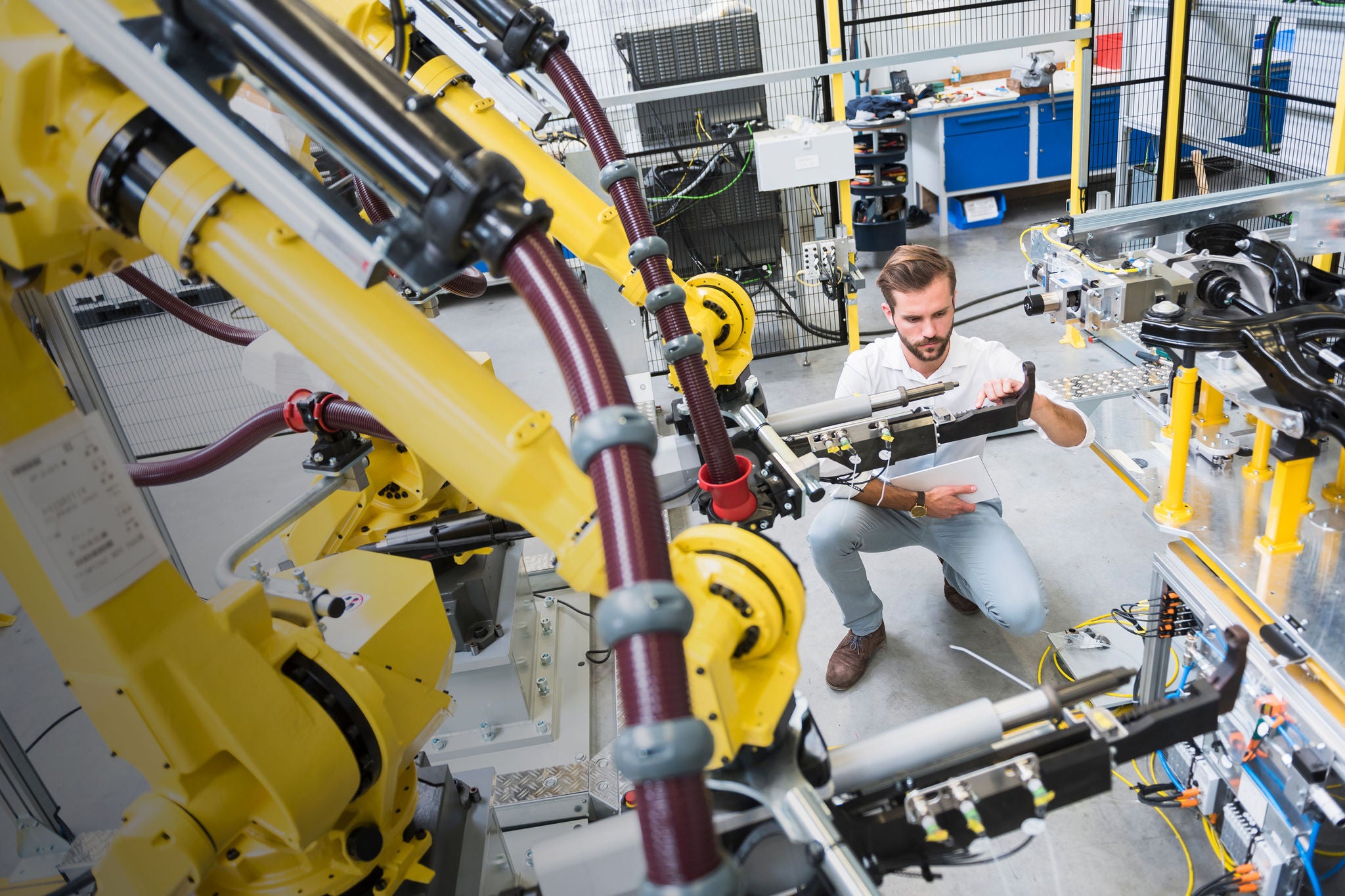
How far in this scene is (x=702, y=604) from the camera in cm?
115

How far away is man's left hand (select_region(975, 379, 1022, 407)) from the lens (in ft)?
7.55

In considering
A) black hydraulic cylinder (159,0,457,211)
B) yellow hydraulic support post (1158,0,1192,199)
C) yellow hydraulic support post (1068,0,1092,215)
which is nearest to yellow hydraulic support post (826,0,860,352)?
yellow hydraulic support post (1068,0,1092,215)

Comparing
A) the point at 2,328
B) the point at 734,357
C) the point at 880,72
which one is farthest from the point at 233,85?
the point at 880,72

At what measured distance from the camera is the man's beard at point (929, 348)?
283 centimetres

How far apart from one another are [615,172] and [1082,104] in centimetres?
386

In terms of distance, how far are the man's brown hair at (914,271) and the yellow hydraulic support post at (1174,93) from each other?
330 cm

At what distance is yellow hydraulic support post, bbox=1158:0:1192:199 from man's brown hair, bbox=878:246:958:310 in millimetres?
3304

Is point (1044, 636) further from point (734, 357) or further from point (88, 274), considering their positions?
point (88, 274)

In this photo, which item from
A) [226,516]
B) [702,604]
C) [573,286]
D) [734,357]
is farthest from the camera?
[226,516]

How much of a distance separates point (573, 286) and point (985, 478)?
7.69ft

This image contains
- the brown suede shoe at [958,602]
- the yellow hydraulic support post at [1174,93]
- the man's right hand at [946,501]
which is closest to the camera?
the man's right hand at [946,501]

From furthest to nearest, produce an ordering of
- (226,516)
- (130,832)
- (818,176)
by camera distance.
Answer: (226,516) < (818,176) < (130,832)

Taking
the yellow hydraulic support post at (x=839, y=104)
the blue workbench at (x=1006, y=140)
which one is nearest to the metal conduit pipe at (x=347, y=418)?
the yellow hydraulic support post at (x=839, y=104)

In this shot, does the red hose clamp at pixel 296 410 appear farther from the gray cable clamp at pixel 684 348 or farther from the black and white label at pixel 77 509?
the gray cable clamp at pixel 684 348
